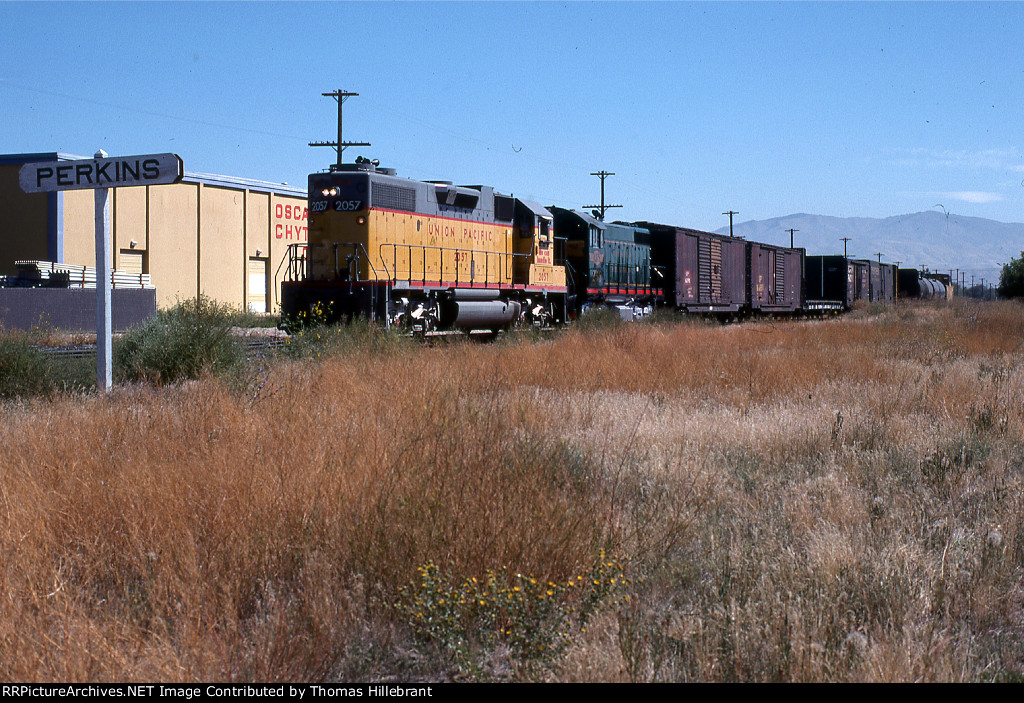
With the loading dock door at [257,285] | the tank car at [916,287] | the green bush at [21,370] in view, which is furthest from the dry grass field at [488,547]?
the tank car at [916,287]

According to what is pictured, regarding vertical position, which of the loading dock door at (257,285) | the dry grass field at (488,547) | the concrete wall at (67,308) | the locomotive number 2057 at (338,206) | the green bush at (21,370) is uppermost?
the locomotive number 2057 at (338,206)

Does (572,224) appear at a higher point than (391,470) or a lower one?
higher

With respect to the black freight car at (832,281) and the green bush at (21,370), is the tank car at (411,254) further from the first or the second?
the black freight car at (832,281)

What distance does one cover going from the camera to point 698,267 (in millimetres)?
29422

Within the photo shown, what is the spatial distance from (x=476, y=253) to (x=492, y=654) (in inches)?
645

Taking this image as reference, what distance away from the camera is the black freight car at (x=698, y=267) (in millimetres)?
27938

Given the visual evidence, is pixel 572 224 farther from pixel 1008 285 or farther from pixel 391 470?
pixel 1008 285

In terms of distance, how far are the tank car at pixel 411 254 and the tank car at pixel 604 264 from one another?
2.64 m

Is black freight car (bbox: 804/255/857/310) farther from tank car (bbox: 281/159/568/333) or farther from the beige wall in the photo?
the beige wall

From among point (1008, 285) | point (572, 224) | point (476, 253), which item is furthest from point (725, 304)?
point (1008, 285)

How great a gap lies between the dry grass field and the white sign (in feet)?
6.61

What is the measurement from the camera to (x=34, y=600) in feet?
10.7

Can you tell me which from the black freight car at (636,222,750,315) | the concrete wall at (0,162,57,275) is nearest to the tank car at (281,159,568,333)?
the black freight car at (636,222,750,315)

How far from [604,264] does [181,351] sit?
14936mm
